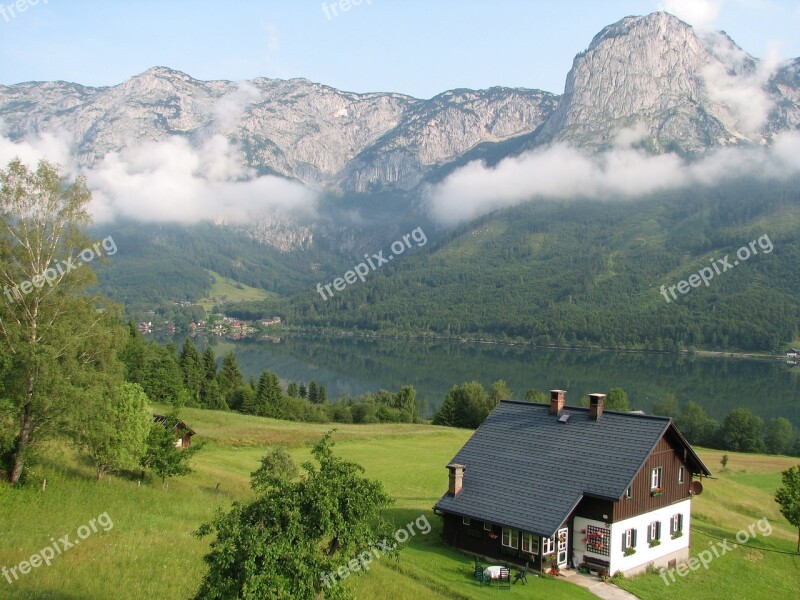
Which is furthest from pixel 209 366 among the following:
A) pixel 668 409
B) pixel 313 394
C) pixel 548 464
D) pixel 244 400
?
pixel 548 464

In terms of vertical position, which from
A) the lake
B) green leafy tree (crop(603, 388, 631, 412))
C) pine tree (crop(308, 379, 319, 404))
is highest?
green leafy tree (crop(603, 388, 631, 412))

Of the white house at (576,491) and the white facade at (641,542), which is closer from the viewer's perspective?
the white house at (576,491)

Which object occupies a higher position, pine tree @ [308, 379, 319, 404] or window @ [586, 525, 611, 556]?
window @ [586, 525, 611, 556]

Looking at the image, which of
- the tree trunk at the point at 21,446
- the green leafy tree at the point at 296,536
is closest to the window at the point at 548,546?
the green leafy tree at the point at 296,536

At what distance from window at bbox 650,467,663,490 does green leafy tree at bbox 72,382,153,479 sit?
23.9 m

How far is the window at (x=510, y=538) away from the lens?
2786 centimetres

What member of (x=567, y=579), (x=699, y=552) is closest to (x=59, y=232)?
(x=567, y=579)

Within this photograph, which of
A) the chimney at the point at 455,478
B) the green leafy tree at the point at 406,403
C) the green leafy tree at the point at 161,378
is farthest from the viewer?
the green leafy tree at the point at 406,403

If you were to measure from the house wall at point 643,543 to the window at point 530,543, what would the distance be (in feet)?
7.20

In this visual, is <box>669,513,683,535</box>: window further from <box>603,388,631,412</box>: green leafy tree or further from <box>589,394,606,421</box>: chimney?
<box>603,388,631,412</box>: green leafy tree

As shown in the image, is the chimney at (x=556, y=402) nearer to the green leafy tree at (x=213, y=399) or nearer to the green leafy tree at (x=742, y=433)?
the green leafy tree at (x=213, y=399)

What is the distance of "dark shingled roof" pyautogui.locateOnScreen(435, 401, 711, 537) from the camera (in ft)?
91.2

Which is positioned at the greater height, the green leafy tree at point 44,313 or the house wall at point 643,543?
the green leafy tree at point 44,313

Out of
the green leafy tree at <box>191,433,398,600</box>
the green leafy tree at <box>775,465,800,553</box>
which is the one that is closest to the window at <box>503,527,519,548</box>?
the green leafy tree at <box>191,433,398,600</box>
